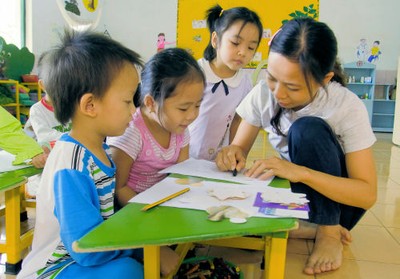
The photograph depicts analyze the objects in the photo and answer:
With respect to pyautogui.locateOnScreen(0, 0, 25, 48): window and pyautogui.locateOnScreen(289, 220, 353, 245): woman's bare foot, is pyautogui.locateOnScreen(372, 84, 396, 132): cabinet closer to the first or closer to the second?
pyautogui.locateOnScreen(289, 220, 353, 245): woman's bare foot

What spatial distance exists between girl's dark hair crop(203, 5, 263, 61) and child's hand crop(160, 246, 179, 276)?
1.14 meters

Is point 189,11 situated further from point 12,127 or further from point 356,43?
point 12,127

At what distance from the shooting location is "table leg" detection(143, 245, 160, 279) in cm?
69

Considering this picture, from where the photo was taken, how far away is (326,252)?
125cm

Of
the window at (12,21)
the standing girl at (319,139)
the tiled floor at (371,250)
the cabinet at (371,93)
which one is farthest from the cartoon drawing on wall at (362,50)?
the standing girl at (319,139)

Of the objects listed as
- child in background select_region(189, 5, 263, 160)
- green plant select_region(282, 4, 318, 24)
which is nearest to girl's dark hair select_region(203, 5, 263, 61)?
child in background select_region(189, 5, 263, 160)

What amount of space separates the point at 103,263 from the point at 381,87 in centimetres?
662

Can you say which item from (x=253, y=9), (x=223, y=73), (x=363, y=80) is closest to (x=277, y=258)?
(x=223, y=73)

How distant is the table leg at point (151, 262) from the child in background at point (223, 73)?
113 cm

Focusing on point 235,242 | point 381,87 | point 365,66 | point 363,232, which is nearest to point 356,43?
point 365,66

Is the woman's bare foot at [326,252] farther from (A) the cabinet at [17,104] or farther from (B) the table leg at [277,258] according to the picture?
(A) the cabinet at [17,104]

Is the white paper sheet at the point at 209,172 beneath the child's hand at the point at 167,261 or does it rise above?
above

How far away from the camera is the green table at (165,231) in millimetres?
548

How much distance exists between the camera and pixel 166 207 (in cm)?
71
